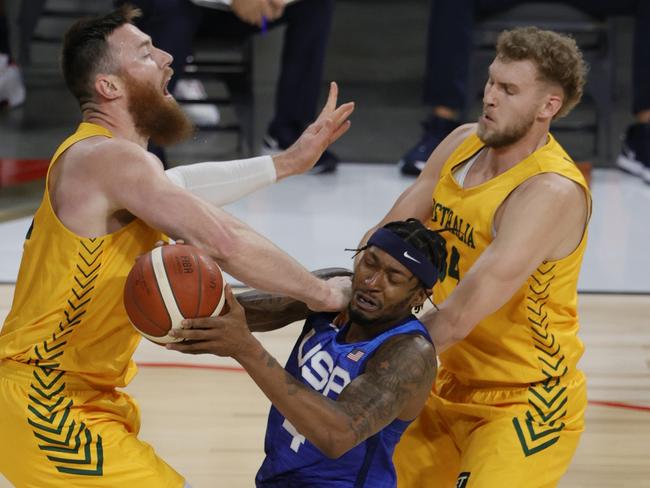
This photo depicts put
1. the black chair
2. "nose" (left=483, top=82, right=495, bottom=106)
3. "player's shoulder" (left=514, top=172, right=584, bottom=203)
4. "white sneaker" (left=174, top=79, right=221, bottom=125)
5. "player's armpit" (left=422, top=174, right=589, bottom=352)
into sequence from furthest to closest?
"white sneaker" (left=174, top=79, right=221, bottom=125), the black chair, "nose" (left=483, top=82, right=495, bottom=106), "player's shoulder" (left=514, top=172, right=584, bottom=203), "player's armpit" (left=422, top=174, right=589, bottom=352)

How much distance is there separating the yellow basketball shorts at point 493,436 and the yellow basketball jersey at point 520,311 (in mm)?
66

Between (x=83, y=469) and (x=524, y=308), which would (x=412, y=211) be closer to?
(x=524, y=308)

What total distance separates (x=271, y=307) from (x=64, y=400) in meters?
0.73

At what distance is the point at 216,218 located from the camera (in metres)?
3.52

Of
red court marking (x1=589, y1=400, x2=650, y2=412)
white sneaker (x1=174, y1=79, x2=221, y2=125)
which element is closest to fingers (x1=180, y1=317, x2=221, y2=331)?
red court marking (x1=589, y1=400, x2=650, y2=412)

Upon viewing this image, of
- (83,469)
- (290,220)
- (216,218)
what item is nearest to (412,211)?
(216,218)

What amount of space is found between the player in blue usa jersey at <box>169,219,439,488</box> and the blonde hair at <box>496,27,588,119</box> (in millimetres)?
702

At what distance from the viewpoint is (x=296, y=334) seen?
20.4 ft

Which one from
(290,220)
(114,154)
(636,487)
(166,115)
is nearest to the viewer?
(114,154)

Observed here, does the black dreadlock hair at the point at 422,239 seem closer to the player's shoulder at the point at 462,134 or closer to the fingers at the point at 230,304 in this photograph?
the fingers at the point at 230,304

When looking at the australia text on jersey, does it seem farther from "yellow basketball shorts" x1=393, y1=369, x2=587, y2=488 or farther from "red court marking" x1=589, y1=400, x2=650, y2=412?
"red court marking" x1=589, y1=400, x2=650, y2=412

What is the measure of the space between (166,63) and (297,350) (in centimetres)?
99

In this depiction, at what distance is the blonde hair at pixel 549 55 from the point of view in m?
3.82

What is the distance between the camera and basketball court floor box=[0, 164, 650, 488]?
4.91 metres
